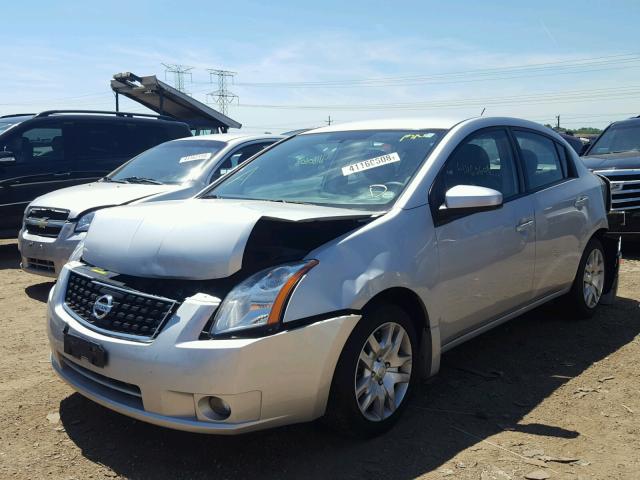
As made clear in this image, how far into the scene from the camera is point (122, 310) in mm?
2936

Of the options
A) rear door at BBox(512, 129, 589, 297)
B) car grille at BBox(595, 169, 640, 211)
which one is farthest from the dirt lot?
car grille at BBox(595, 169, 640, 211)

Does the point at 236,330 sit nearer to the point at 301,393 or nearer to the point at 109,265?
the point at 301,393

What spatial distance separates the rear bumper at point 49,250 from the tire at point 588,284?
4.52 metres

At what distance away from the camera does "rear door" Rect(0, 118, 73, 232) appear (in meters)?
8.17

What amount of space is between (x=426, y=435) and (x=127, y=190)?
14.9 ft

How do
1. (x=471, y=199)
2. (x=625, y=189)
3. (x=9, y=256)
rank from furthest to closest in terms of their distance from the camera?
1. (x=9, y=256)
2. (x=625, y=189)
3. (x=471, y=199)

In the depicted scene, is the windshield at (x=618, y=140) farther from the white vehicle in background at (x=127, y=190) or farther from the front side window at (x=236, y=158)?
the front side window at (x=236, y=158)

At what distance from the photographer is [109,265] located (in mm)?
3164

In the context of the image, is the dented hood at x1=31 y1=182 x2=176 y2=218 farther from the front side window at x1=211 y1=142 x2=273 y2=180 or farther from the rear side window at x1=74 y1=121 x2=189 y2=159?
the rear side window at x1=74 y1=121 x2=189 y2=159

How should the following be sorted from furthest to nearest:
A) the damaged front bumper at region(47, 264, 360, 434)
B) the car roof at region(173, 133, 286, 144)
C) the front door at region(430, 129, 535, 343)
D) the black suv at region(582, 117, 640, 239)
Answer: the black suv at region(582, 117, 640, 239) → the car roof at region(173, 133, 286, 144) → the front door at region(430, 129, 535, 343) → the damaged front bumper at region(47, 264, 360, 434)

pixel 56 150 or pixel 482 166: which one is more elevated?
pixel 56 150

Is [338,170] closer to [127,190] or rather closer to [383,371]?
[383,371]

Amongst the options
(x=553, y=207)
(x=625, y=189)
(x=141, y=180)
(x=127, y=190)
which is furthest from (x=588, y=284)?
(x=141, y=180)

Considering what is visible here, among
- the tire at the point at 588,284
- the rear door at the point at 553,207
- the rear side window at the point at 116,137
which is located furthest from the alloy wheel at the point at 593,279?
the rear side window at the point at 116,137
